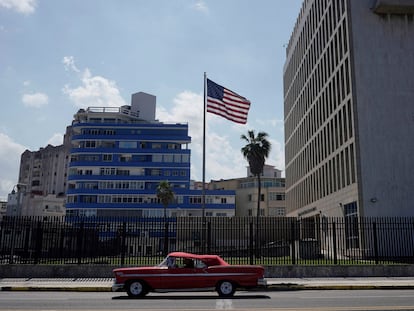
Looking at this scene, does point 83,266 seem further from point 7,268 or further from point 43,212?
point 43,212

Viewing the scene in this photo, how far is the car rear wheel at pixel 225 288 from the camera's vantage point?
14.7 metres

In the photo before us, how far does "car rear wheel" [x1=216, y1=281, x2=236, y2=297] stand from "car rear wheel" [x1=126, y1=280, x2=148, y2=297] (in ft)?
7.98

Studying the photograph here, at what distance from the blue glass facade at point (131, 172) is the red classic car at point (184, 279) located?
2693 inches

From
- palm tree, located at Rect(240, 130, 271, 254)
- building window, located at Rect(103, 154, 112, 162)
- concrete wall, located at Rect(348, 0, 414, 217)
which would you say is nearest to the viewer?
concrete wall, located at Rect(348, 0, 414, 217)

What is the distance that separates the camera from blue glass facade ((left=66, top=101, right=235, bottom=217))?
8412 cm

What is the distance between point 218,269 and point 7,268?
12.2m

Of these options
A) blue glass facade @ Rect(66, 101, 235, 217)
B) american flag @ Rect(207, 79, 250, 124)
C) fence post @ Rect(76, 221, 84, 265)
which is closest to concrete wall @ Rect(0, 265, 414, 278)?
fence post @ Rect(76, 221, 84, 265)

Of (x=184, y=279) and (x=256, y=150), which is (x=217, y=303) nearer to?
(x=184, y=279)

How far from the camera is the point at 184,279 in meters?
14.8

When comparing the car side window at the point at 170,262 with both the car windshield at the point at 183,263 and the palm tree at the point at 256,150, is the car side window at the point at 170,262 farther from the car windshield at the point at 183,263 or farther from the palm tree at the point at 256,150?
the palm tree at the point at 256,150

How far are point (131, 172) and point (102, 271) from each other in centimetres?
6589

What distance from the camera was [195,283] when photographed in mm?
14789

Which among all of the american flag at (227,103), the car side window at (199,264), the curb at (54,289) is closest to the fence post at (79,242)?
the curb at (54,289)

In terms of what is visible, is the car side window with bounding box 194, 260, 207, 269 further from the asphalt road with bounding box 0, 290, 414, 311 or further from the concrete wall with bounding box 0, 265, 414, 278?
the concrete wall with bounding box 0, 265, 414, 278
